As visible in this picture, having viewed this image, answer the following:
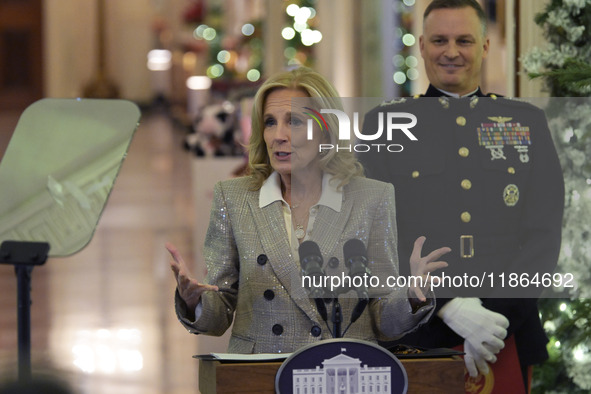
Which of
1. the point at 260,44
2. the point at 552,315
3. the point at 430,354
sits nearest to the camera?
the point at 430,354

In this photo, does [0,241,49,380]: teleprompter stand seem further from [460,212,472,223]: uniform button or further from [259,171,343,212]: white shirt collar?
[460,212,472,223]: uniform button

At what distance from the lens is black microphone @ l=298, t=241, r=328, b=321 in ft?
8.10

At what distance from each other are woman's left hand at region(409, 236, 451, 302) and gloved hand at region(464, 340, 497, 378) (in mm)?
423

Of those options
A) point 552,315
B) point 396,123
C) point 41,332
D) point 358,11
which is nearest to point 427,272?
point 396,123

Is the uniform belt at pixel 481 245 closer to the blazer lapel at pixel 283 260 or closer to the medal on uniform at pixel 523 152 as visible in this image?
the medal on uniform at pixel 523 152

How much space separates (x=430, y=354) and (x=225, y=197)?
74cm

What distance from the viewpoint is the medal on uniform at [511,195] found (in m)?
2.78

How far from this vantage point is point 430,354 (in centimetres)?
237

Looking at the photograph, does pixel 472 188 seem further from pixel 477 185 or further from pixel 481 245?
pixel 481 245

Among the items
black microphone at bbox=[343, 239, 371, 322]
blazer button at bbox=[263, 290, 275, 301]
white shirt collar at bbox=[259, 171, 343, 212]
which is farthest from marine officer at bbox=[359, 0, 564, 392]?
blazer button at bbox=[263, 290, 275, 301]

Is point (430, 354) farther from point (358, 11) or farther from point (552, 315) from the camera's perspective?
point (358, 11)

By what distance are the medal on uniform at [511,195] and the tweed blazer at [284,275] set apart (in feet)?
1.03

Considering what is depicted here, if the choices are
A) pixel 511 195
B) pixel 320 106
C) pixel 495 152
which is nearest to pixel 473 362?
pixel 511 195

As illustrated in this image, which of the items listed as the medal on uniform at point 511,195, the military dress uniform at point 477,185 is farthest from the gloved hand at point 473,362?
the medal on uniform at point 511,195
